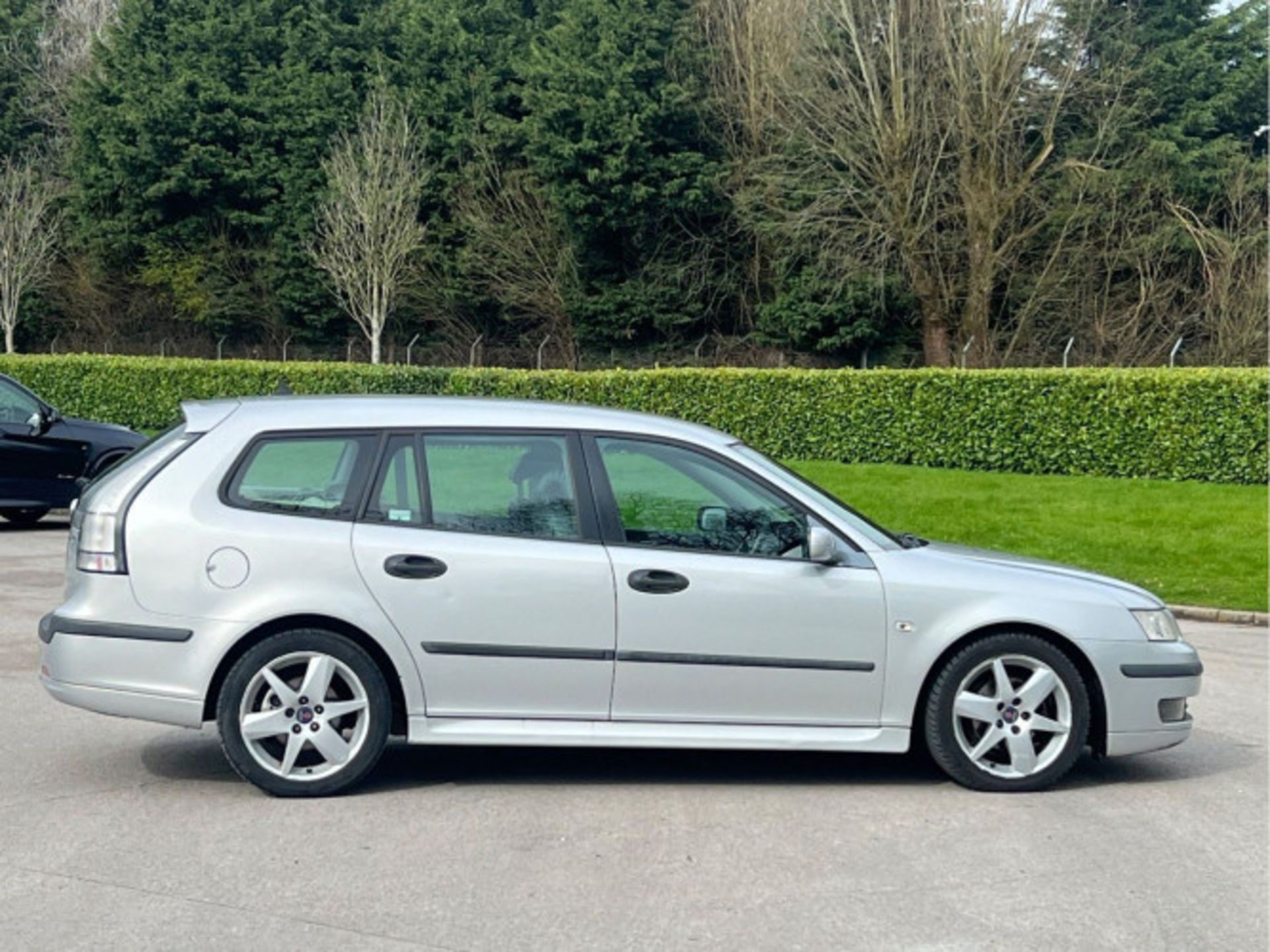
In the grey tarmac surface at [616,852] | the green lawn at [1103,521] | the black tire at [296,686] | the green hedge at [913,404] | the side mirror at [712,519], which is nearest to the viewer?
the grey tarmac surface at [616,852]

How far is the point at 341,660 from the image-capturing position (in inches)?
244

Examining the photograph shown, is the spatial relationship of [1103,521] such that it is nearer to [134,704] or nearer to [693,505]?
[693,505]

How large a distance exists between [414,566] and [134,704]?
130 centimetres

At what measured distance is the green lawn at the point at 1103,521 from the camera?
14.9 metres

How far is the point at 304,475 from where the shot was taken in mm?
6504

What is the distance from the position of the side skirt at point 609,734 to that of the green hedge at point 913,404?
1305 cm

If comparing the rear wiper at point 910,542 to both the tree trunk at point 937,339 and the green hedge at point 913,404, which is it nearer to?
the green hedge at point 913,404

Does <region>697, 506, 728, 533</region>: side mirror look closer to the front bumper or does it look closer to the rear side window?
the rear side window

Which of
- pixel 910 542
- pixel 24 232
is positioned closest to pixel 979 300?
pixel 24 232

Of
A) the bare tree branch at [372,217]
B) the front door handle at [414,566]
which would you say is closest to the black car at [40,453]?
the front door handle at [414,566]

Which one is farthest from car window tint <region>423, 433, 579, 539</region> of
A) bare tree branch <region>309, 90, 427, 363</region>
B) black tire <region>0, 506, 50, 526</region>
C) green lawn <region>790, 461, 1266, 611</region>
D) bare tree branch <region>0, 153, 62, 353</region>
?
bare tree branch <region>0, 153, 62, 353</region>

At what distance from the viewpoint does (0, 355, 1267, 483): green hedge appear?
67.6 ft

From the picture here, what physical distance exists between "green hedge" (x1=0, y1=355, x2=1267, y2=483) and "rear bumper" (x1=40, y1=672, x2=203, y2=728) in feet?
41.2

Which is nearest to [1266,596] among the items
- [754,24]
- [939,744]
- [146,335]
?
[939,744]
